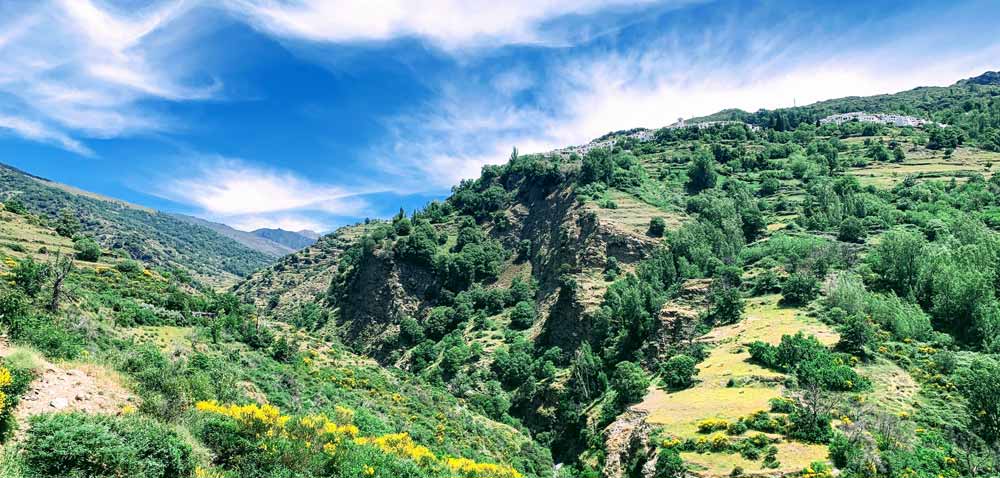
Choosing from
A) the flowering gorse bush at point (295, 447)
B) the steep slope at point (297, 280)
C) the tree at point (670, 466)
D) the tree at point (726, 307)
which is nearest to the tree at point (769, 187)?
the tree at point (726, 307)

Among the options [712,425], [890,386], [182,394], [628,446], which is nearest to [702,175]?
[890,386]

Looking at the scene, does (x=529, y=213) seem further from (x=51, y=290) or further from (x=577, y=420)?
(x=51, y=290)

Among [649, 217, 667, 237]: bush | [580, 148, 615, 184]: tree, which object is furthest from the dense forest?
[649, 217, 667, 237]: bush

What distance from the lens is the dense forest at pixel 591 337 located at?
13844 mm

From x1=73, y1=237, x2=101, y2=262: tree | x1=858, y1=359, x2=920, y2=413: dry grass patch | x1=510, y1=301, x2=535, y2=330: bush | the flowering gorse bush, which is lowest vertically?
x1=858, y1=359, x2=920, y2=413: dry grass patch

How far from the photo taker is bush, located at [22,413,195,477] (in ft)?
26.9

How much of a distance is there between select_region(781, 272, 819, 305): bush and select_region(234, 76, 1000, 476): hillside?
279mm

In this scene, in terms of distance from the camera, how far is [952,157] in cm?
8288

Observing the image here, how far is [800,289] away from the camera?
4144 cm

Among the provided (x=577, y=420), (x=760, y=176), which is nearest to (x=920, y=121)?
(x=760, y=176)

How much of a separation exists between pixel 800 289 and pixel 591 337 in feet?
68.2

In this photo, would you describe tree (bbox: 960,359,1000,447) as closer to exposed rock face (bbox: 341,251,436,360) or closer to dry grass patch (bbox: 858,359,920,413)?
dry grass patch (bbox: 858,359,920,413)

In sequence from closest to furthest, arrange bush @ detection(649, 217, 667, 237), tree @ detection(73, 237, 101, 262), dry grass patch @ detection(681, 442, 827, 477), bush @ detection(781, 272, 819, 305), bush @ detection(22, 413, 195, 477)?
bush @ detection(22, 413, 195, 477), dry grass patch @ detection(681, 442, 827, 477), bush @ detection(781, 272, 819, 305), tree @ detection(73, 237, 101, 262), bush @ detection(649, 217, 667, 237)

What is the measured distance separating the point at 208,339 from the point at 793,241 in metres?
59.4
